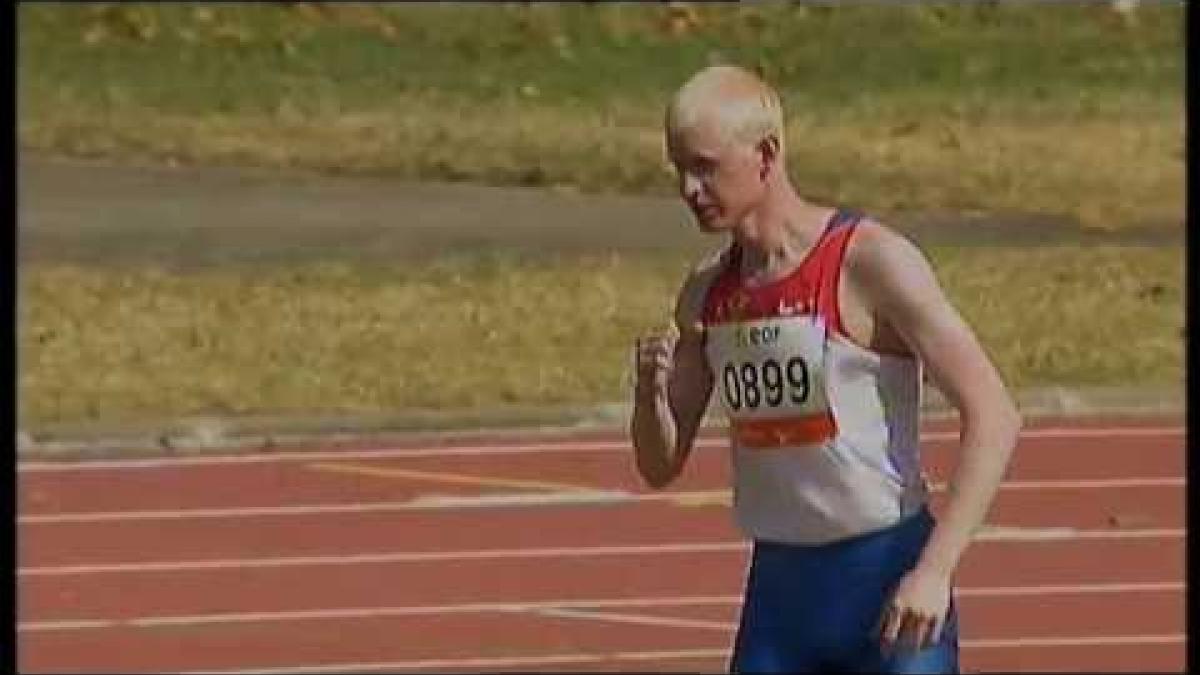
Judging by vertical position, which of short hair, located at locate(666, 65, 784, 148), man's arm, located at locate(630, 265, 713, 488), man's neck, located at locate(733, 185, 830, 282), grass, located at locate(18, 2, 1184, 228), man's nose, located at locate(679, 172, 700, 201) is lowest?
grass, located at locate(18, 2, 1184, 228)

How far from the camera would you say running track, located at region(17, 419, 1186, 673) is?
11750mm

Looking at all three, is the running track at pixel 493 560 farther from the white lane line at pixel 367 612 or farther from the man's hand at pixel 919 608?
the man's hand at pixel 919 608

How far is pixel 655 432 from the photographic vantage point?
20.5ft

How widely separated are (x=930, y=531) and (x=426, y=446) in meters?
10.3

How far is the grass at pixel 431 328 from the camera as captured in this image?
56.1 ft

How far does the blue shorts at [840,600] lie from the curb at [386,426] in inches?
381

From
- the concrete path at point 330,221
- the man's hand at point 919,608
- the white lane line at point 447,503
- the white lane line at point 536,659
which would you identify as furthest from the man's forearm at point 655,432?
the concrete path at point 330,221

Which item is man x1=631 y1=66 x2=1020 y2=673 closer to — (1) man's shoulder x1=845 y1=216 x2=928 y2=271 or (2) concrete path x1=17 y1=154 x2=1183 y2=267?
(1) man's shoulder x1=845 y1=216 x2=928 y2=271

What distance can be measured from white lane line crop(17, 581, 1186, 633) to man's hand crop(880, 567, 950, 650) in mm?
6270

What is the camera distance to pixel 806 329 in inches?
240

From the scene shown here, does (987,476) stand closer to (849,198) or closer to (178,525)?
(178,525)

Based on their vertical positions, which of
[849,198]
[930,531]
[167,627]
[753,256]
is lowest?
[849,198]

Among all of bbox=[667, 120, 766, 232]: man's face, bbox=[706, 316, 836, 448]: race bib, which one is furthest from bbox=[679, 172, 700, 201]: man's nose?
bbox=[706, 316, 836, 448]: race bib

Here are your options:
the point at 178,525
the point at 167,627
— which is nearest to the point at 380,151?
the point at 178,525
